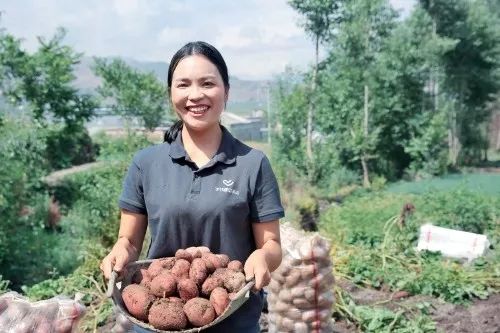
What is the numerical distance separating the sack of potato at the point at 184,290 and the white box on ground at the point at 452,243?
5044 mm

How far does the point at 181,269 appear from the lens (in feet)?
5.86

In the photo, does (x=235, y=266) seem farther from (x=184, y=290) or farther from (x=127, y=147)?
(x=127, y=147)

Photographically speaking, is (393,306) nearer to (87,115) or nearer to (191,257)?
(191,257)

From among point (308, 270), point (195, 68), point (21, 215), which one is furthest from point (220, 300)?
point (21, 215)

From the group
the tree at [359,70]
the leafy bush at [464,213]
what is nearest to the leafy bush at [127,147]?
the leafy bush at [464,213]

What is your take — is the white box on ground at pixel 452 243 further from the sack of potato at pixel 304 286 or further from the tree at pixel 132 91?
the tree at pixel 132 91

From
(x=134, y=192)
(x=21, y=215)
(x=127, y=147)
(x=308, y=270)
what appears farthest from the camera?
(x=127, y=147)

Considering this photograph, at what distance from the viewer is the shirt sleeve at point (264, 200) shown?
1.84 metres

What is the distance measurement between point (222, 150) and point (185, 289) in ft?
1.39

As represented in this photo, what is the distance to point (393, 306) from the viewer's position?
506 centimetres

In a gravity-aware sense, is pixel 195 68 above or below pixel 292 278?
above

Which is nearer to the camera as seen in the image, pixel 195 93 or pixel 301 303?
pixel 195 93

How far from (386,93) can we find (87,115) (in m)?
7.88

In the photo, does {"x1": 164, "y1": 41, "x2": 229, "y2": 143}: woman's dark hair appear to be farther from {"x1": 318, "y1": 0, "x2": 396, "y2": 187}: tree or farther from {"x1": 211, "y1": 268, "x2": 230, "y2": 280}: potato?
{"x1": 318, "y1": 0, "x2": 396, "y2": 187}: tree
